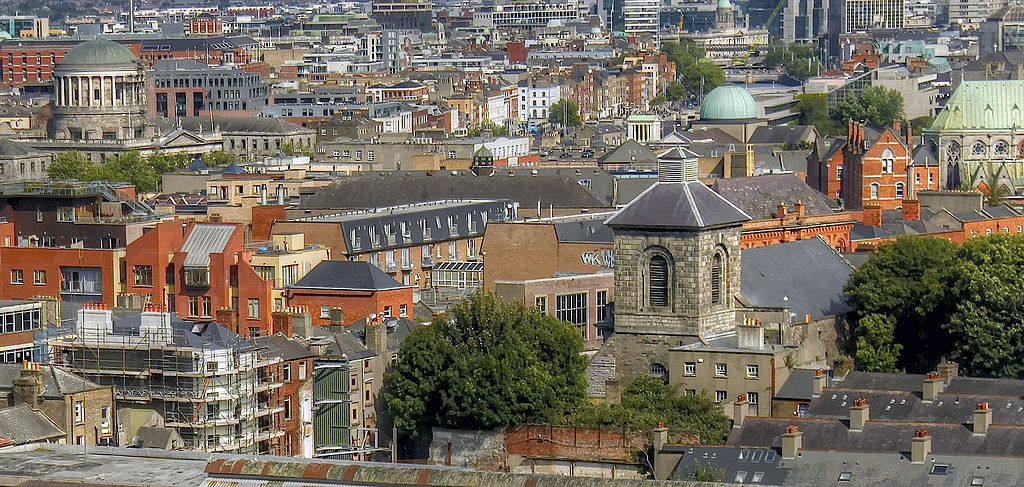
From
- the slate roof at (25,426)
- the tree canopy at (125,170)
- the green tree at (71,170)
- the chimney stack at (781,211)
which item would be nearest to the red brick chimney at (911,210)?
the chimney stack at (781,211)

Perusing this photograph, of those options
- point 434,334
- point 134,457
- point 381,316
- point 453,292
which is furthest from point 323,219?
point 134,457

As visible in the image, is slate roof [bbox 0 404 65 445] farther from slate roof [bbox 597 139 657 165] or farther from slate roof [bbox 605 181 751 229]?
slate roof [bbox 597 139 657 165]

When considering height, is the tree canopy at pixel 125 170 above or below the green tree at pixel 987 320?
below

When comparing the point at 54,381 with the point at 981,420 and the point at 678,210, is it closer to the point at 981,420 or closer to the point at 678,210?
the point at 678,210

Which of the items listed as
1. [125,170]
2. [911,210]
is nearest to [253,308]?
[911,210]

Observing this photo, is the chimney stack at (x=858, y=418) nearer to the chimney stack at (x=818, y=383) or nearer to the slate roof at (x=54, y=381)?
the chimney stack at (x=818, y=383)

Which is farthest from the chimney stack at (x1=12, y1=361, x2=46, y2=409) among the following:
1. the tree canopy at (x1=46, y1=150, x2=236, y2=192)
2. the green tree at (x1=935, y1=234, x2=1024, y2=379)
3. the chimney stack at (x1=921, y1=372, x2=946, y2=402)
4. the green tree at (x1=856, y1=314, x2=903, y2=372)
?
the tree canopy at (x1=46, y1=150, x2=236, y2=192)

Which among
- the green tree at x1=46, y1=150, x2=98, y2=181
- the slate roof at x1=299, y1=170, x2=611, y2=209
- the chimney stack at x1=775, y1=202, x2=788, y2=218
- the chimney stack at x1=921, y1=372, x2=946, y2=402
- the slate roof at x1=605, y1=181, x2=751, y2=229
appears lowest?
the green tree at x1=46, y1=150, x2=98, y2=181
